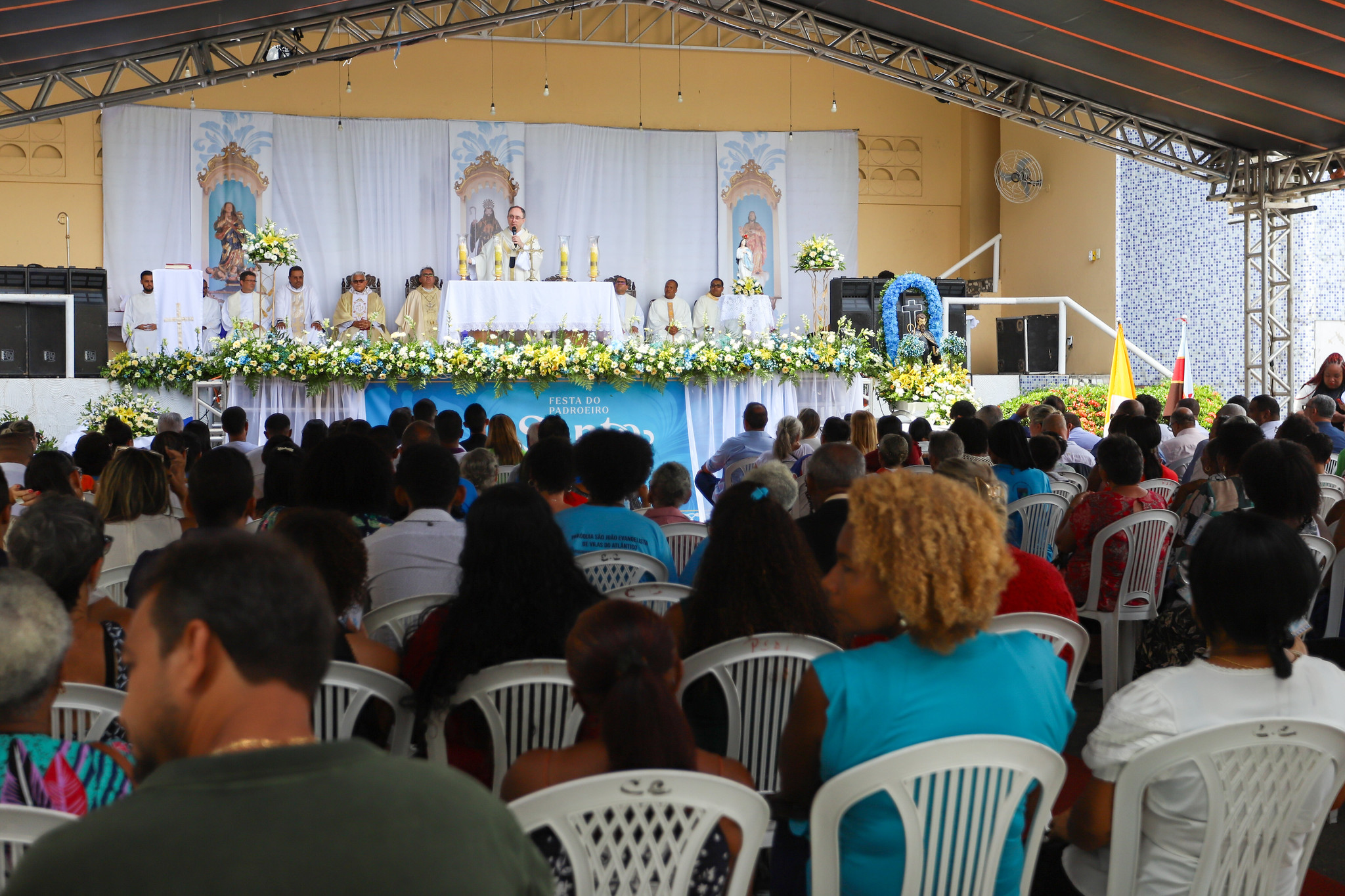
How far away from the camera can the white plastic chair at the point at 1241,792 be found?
172 centimetres

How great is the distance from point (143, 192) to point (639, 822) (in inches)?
518

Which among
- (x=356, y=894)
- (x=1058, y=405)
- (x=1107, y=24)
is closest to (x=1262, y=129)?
(x=1107, y=24)

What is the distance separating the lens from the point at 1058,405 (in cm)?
689

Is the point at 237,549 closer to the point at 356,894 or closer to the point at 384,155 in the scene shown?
the point at 356,894

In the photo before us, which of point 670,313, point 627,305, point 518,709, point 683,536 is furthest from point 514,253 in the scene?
point 518,709

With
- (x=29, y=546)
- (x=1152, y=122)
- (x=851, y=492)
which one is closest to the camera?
(x=851, y=492)

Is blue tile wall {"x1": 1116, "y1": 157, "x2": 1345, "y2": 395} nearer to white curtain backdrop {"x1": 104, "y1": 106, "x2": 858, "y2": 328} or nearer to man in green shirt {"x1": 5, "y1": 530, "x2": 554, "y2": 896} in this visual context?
white curtain backdrop {"x1": 104, "y1": 106, "x2": 858, "y2": 328}

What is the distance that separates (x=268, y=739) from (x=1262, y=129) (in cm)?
956

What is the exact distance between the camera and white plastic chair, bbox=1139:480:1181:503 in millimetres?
4879

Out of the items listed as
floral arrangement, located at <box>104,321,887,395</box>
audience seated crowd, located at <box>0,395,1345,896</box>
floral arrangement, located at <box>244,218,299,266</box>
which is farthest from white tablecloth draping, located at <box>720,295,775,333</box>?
audience seated crowd, located at <box>0,395,1345,896</box>

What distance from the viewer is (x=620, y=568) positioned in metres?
3.38

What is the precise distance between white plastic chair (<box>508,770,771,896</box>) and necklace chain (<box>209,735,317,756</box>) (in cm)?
44

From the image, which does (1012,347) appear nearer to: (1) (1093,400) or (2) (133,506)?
(1) (1093,400)

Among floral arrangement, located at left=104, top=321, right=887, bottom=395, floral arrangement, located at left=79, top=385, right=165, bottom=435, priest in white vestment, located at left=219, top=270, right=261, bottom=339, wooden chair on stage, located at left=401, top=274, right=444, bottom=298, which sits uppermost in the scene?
wooden chair on stage, located at left=401, top=274, right=444, bottom=298
